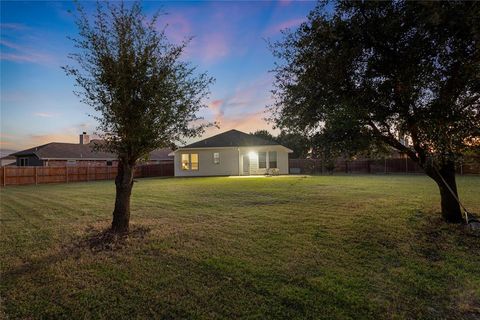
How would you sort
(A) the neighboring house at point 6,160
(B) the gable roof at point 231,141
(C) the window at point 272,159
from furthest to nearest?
(A) the neighboring house at point 6,160, (B) the gable roof at point 231,141, (C) the window at point 272,159

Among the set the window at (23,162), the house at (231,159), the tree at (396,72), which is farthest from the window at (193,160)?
the tree at (396,72)

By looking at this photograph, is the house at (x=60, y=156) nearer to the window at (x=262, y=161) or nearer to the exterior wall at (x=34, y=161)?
the exterior wall at (x=34, y=161)

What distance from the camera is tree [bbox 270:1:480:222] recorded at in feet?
16.2

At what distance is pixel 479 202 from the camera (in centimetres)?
934

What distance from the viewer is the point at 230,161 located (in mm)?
28875

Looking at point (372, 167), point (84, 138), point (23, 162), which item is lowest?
point (372, 167)

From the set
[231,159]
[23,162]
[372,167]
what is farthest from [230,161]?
[23,162]

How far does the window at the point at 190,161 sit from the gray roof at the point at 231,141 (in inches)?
37.3

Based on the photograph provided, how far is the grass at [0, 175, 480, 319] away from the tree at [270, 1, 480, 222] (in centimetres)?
212

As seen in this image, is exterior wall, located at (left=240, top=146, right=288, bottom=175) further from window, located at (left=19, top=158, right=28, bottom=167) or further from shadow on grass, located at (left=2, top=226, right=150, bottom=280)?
window, located at (left=19, top=158, right=28, bottom=167)

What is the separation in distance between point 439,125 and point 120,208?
21.6 feet

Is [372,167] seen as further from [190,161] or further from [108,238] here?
[108,238]

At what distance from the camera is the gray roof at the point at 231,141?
29.0 m

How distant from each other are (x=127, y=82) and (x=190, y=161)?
78.0 ft
